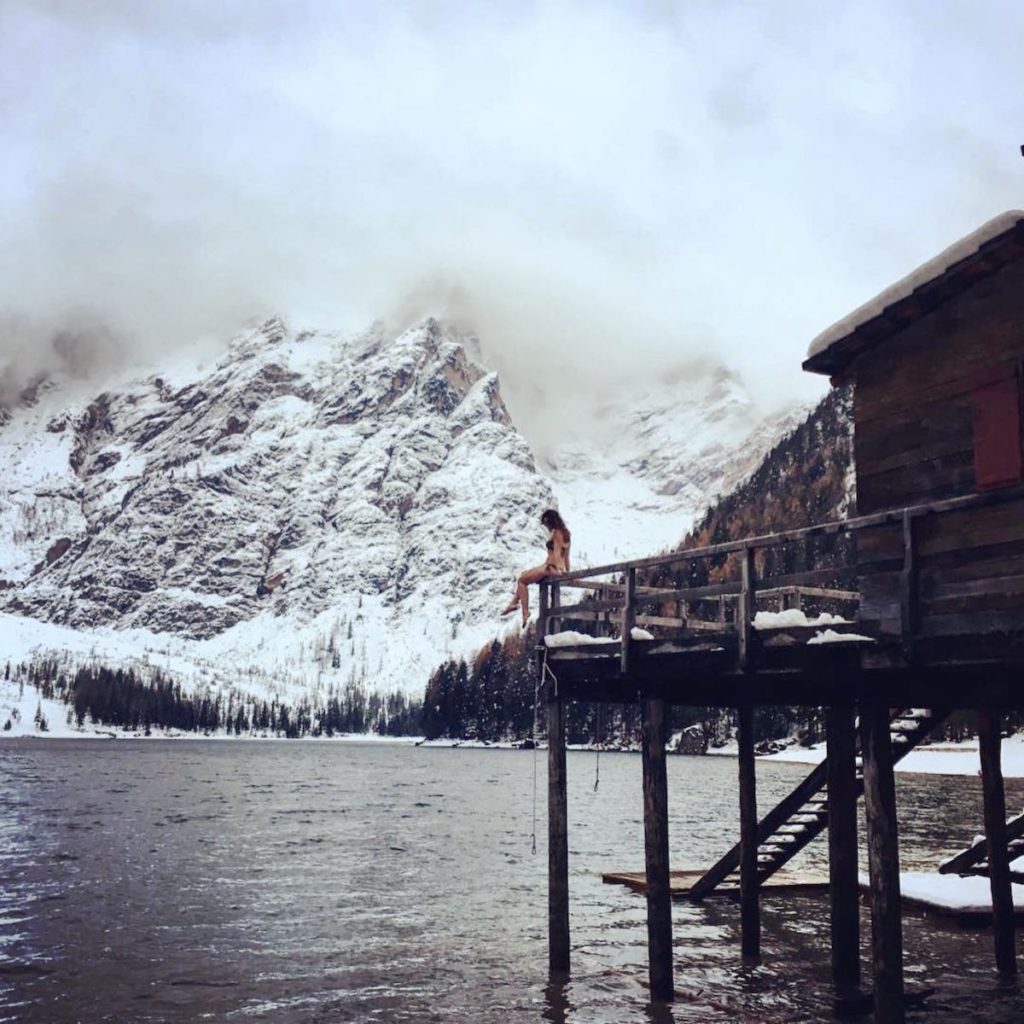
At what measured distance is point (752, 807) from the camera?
21875 millimetres

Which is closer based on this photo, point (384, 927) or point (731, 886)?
point (384, 927)

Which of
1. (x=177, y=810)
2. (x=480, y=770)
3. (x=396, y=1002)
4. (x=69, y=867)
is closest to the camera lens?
(x=396, y=1002)

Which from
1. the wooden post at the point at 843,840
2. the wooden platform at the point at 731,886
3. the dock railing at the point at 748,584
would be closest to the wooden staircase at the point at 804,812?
the wooden post at the point at 843,840

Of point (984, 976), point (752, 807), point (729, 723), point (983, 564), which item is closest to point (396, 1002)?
point (752, 807)

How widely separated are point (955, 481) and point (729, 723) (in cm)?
17379

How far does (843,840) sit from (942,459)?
6743 mm

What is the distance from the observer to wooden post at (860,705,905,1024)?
1404 centimetres

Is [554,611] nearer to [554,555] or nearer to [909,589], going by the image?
[554,555]

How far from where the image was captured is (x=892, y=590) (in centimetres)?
1420

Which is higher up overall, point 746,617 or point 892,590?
point 892,590

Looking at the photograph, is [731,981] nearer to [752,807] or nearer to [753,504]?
[752,807]

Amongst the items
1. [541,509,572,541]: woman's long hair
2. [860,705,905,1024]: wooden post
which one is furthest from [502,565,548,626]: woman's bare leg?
[860,705,905,1024]: wooden post

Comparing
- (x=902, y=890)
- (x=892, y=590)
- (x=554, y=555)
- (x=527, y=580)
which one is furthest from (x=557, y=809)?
(x=902, y=890)

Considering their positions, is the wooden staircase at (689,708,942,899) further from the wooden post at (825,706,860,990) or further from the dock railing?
the dock railing
